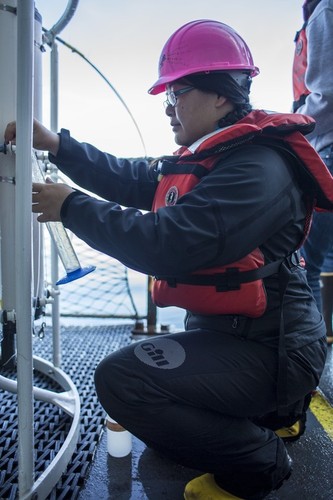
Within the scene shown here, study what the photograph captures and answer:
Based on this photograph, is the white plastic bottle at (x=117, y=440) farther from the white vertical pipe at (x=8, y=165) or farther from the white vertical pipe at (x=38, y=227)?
the white vertical pipe at (x=38, y=227)

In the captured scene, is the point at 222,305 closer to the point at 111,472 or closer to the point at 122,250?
the point at 122,250

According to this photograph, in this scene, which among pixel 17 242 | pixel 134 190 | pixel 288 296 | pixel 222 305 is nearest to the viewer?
pixel 17 242

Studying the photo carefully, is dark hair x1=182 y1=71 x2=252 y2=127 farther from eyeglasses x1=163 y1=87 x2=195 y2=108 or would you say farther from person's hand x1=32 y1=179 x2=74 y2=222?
person's hand x1=32 y1=179 x2=74 y2=222

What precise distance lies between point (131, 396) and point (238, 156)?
817 millimetres

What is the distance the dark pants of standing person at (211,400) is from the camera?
1260 mm

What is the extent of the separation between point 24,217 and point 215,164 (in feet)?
Result: 2.08

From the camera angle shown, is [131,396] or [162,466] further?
[162,466]

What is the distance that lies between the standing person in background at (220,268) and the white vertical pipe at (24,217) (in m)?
0.15

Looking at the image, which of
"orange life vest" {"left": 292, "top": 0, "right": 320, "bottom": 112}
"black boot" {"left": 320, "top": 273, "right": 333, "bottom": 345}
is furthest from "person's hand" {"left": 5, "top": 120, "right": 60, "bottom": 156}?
"black boot" {"left": 320, "top": 273, "right": 333, "bottom": 345}

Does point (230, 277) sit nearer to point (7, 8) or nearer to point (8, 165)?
point (8, 165)

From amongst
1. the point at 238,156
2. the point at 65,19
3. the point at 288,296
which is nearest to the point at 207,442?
the point at 288,296

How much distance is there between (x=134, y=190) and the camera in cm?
180

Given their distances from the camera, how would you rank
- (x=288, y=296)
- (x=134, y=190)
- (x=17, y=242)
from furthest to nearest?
(x=134, y=190) → (x=288, y=296) → (x=17, y=242)

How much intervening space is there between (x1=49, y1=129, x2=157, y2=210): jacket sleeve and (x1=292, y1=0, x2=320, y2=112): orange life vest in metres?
1.12
